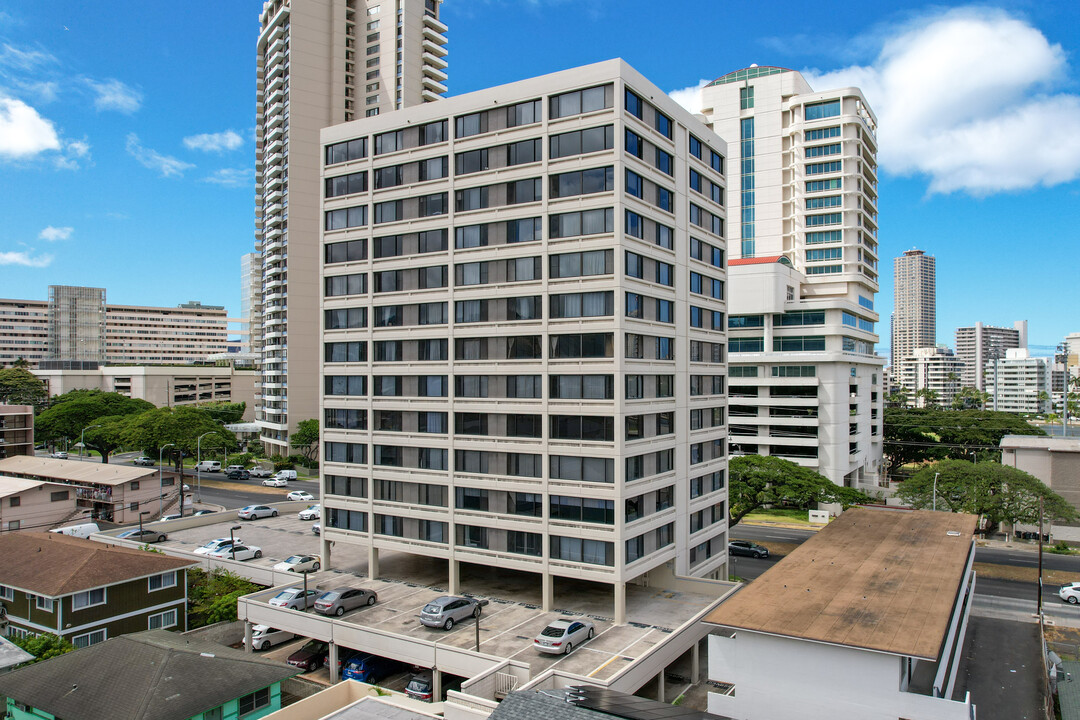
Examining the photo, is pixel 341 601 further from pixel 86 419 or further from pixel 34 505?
pixel 86 419

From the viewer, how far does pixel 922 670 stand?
1394 inches

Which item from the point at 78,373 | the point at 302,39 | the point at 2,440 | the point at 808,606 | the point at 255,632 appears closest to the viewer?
the point at 808,606

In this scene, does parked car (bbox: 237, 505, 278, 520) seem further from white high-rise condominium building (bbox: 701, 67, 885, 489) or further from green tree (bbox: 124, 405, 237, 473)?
white high-rise condominium building (bbox: 701, 67, 885, 489)

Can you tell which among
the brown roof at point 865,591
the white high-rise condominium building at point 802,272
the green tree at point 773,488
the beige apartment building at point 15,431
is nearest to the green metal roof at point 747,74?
the white high-rise condominium building at point 802,272

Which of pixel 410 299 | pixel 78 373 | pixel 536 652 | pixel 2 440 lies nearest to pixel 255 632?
pixel 536 652

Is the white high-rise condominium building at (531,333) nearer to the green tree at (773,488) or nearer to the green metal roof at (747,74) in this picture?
the green tree at (773,488)

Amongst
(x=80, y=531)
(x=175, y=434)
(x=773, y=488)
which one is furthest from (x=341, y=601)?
(x=175, y=434)

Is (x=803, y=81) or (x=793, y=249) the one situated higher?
(x=803, y=81)

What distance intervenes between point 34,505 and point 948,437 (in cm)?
13940

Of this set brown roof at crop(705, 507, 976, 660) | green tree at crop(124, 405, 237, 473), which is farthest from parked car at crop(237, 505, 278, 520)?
brown roof at crop(705, 507, 976, 660)

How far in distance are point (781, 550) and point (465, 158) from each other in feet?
168

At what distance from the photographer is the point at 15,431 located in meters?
99.0

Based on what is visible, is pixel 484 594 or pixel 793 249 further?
pixel 793 249

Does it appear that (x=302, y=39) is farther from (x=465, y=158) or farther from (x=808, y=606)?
(x=808, y=606)
